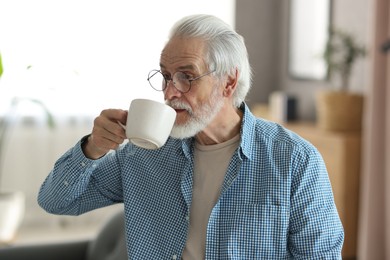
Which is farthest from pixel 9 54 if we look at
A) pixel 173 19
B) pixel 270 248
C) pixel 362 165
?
pixel 270 248

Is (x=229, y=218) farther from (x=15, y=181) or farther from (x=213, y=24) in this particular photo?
(x=15, y=181)

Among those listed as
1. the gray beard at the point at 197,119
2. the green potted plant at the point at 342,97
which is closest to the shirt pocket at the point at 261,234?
the gray beard at the point at 197,119

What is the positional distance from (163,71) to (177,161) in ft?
0.74

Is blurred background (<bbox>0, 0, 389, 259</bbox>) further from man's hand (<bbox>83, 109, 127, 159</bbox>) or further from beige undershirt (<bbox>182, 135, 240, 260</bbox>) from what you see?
man's hand (<bbox>83, 109, 127, 159</bbox>)

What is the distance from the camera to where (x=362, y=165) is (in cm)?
380

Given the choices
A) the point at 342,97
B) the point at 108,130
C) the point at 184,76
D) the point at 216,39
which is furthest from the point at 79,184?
the point at 342,97

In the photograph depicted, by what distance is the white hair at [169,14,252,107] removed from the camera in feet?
5.31

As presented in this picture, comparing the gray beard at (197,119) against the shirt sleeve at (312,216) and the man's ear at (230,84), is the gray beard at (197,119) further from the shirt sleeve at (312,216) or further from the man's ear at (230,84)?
the shirt sleeve at (312,216)

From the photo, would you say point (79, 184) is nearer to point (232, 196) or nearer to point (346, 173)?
point (232, 196)

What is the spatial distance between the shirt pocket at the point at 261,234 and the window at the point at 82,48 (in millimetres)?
3191

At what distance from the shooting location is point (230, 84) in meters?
1.71

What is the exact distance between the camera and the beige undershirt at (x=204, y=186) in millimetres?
1648

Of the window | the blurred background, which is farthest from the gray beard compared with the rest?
the window

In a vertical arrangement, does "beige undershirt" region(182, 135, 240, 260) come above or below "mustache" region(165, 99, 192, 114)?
below
